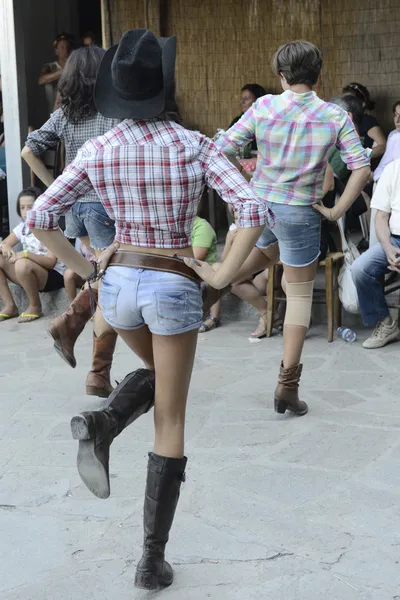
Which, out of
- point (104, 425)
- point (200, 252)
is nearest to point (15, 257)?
point (200, 252)

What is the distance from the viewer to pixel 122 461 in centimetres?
427

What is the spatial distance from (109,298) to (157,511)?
0.71 m

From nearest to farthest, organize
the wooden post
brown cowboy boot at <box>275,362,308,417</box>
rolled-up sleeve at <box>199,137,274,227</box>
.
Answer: rolled-up sleeve at <box>199,137,274,227</box>, brown cowboy boot at <box>275,362,308,417</box>, the wooden post

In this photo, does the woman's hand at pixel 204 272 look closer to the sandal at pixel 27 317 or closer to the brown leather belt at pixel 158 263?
the brown leather belt at pixel 158 263

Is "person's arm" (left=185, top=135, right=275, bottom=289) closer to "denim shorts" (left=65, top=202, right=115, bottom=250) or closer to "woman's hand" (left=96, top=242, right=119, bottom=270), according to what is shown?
"woman's hand" (left=96, top=242, right=119, bottom=270)

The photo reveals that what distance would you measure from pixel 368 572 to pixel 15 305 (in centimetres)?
516

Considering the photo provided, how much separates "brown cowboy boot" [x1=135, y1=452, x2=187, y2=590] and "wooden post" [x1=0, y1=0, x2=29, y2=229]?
5388mm

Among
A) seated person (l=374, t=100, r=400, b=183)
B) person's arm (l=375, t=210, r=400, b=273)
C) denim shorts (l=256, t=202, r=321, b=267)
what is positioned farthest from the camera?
seated person (l=374, t=100, r=400, b=183)

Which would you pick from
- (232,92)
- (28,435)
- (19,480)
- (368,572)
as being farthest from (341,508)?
(232,92)

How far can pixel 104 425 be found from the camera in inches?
118

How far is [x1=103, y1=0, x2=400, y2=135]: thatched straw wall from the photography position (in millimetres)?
8992

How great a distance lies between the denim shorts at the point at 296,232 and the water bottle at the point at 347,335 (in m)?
1.86

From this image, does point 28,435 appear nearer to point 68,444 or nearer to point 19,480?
point 68,444

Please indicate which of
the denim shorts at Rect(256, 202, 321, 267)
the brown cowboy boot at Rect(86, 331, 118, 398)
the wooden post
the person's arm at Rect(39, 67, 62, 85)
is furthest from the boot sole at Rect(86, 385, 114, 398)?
the person's arm at Rect(39, 67, 62, 85)
